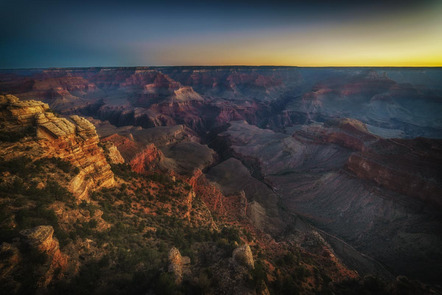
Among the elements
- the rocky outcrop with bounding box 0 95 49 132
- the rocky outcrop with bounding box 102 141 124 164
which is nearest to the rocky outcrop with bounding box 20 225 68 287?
the rocky outcrop with bounding box 0 95 49 132

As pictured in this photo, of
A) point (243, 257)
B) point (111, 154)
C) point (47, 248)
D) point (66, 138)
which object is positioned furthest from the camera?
point (111, 154)

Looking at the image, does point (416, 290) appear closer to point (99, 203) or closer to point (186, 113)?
point (99, 203)

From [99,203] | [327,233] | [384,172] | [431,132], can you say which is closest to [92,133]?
[99,203]

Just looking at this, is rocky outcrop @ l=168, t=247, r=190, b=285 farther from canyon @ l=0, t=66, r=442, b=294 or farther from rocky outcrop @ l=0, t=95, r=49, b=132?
rocky outcrop @ l=0, t=95, r=49, b=132

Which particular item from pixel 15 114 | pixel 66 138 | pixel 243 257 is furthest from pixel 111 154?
pixel 243 257

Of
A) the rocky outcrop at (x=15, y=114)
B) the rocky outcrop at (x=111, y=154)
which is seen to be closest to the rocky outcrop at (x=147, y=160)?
the rocky outcrop at (x=111, y=154)

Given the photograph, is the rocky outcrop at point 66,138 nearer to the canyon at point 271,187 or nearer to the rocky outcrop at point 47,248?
the canyon at point 271,187

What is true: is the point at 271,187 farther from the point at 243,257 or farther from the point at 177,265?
the point at 177,265

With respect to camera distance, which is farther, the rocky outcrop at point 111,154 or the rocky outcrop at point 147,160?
the rocky outcrop at point 147,160
